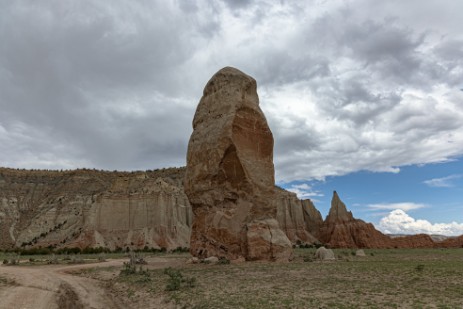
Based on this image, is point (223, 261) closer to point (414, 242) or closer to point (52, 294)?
point (52, 294)

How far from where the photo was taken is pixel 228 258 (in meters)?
22.5

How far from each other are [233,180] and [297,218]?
5107cm

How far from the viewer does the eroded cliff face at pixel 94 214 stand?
2280 inches

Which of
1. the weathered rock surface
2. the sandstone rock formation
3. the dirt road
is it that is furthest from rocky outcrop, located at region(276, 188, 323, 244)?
the dirt road

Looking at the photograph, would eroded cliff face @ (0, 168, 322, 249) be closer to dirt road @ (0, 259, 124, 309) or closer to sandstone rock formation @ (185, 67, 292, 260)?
sandstone rock formation @ (185, 67, 292, 260)

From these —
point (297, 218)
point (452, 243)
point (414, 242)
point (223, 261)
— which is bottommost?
point (223, 261)

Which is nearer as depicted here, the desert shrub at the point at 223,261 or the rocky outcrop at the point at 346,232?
the desert shrub at the point at 223,261

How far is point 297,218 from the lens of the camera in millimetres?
71938

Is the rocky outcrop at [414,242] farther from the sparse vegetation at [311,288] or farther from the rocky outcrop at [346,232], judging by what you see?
the sparse vegetation at [311,288]

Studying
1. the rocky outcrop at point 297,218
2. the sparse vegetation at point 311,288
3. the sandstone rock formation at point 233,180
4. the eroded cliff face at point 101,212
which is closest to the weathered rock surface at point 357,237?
the rocky outcrop at point 297,218

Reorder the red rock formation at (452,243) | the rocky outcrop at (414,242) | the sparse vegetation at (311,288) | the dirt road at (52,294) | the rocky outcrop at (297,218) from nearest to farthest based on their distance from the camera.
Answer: the sparse vegetation at (311,288) < the dirt road at (52,294) < the red rock formation at (452,243) < the rocky outcrop at (414,242) < the rocky outcrop at (297,218)

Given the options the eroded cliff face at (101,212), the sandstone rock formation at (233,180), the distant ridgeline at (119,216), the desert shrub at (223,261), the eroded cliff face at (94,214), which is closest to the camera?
the desert shrub at (223,261)

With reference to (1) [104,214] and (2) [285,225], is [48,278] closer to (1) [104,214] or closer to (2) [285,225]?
(1) [104,214]

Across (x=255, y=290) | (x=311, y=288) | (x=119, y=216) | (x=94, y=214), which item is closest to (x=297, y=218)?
(x=119, y=216)
